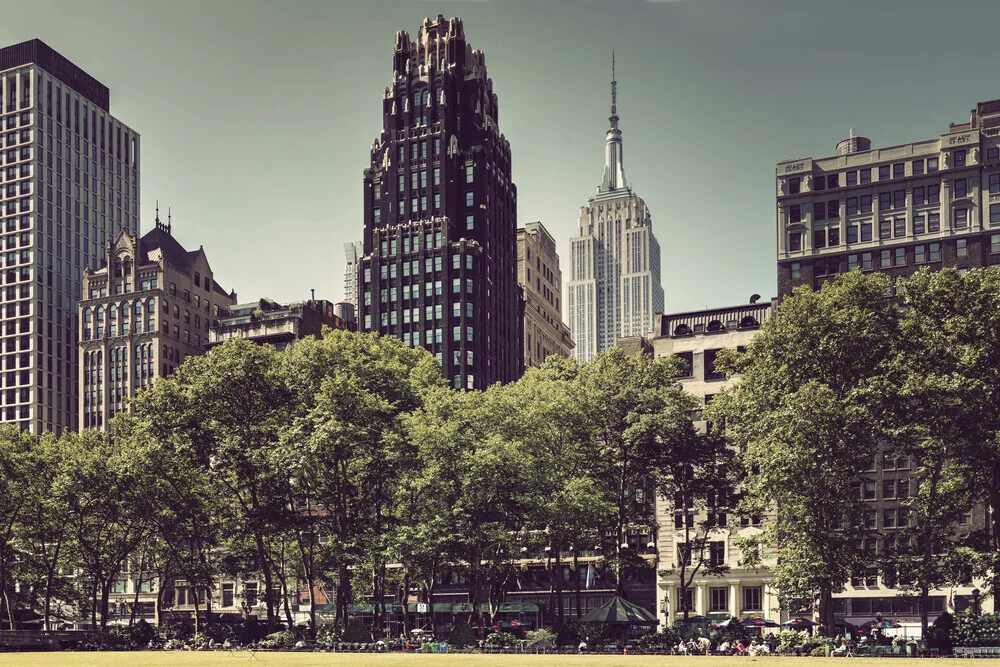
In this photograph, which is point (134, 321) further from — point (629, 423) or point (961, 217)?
point (961, 217)

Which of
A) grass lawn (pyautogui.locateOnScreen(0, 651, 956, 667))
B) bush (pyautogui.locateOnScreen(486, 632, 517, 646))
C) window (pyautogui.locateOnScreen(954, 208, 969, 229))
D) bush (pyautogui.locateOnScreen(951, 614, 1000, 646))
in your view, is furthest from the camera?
window (pyautogui.locateOnScreen(954, 208, 969, 229))

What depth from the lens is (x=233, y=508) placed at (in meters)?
88.7

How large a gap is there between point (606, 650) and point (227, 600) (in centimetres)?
9550

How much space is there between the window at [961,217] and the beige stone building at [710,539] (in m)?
20.0

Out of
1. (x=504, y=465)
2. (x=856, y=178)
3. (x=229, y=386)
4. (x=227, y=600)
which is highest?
(x=856, y=178)

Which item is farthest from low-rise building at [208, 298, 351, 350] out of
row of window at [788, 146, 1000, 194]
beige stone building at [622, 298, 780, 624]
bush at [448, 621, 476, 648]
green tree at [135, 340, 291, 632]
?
bush at [448, 621, 476, 648]

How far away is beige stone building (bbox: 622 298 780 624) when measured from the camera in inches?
4208

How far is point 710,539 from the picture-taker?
4245 inches

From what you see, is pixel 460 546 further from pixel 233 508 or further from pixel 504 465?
pixel 233 508

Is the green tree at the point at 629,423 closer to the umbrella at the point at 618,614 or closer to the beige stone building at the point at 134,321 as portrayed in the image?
the umbrella at the point at 618,614

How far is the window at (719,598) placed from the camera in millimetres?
108500

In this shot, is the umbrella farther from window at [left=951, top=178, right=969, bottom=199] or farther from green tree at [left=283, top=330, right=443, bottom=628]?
window at [left=951, top=178, right=969, bottom=199]

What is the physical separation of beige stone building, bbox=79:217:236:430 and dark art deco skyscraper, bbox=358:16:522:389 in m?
32.4

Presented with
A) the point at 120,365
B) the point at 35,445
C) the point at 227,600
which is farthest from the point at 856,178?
the point at 120,365
